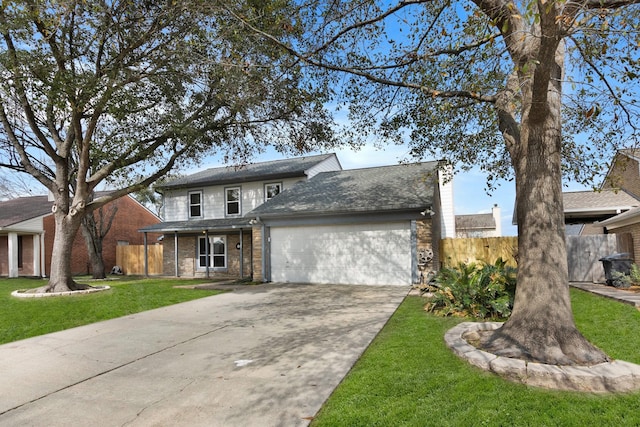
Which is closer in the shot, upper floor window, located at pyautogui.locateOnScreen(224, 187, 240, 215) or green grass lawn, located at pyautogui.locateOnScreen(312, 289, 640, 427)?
green grass lawn, located at pyautogui.locateOnScreen(312, 289, 640, 427)

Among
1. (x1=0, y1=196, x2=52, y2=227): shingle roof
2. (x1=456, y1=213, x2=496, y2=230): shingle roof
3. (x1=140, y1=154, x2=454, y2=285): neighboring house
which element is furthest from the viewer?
(x1=456, y1=213, x2=496, y2=230): shingle roof

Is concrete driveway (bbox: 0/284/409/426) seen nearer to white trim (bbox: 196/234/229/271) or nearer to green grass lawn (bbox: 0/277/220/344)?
green grass lawn (bbox: 0/277/220/344)

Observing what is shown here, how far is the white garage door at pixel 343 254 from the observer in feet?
41.8

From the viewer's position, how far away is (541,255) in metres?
4.53

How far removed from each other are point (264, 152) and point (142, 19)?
5101mm

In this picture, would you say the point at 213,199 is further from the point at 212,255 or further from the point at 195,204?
the point at 212,255

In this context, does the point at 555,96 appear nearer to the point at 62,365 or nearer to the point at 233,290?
the point at 62,365

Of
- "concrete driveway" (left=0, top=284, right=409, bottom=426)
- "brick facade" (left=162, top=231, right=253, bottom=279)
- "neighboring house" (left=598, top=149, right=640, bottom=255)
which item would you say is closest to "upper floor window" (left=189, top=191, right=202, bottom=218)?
"brick facade" (left=162, top=231, right=253, bottom=279)

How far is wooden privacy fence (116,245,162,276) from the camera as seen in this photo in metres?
21.4

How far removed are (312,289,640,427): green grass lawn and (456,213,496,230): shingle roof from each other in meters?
40.5

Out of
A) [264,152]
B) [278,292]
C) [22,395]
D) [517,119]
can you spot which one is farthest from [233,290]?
[517,119]

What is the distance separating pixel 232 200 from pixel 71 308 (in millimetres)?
10693

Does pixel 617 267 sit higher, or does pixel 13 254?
pixel 13 254

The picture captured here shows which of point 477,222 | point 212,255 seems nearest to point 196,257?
point 212,255
